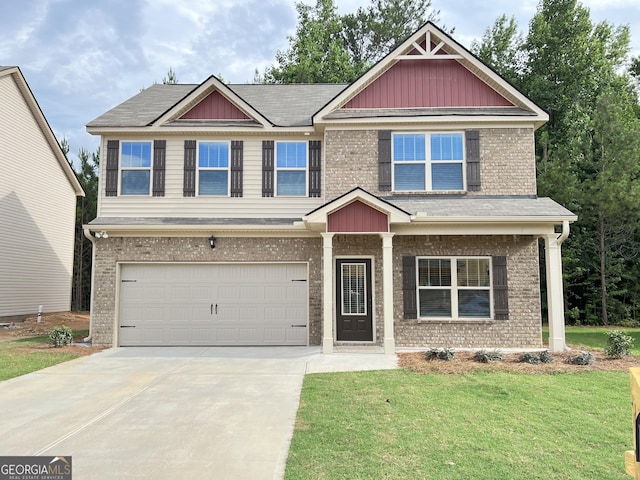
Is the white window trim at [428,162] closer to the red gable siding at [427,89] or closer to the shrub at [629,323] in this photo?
the red gable siding at [427,89]

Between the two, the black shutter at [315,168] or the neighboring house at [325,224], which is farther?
the black shutter at [315,168]

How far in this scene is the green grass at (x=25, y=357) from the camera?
339 inches

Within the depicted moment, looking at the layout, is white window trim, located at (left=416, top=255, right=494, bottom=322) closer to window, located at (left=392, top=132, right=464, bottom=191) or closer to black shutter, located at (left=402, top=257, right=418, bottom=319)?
black shutter, located at (left=402, top=257, right=418, bottom=319)

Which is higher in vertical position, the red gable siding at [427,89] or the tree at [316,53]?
the tree at [316,53]

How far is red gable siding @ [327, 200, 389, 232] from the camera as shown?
1023 cm

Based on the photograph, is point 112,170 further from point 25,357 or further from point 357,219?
point 357,219

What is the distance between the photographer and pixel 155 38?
39.6 ft

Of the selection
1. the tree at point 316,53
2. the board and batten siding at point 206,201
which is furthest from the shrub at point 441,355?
the tree at point 316,53

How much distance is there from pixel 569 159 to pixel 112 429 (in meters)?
19.9

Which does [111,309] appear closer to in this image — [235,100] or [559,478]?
[235,100]

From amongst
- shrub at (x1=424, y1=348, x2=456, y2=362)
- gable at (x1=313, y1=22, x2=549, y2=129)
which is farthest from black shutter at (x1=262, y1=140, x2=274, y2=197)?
shrub at (x1=424, y1=348, x2=456, y2=362)

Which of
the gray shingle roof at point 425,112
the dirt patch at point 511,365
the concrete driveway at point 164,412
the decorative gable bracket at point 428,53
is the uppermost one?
the decorative gable bracket at point 428,53

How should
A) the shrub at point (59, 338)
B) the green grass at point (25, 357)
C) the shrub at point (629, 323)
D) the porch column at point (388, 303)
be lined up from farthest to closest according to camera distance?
the shrub at point (629, 323)
the shrub at point (59, 338)
the porch column at point (388, 303)
the green grass at point (25, 357)

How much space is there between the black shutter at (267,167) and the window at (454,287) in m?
4.54
